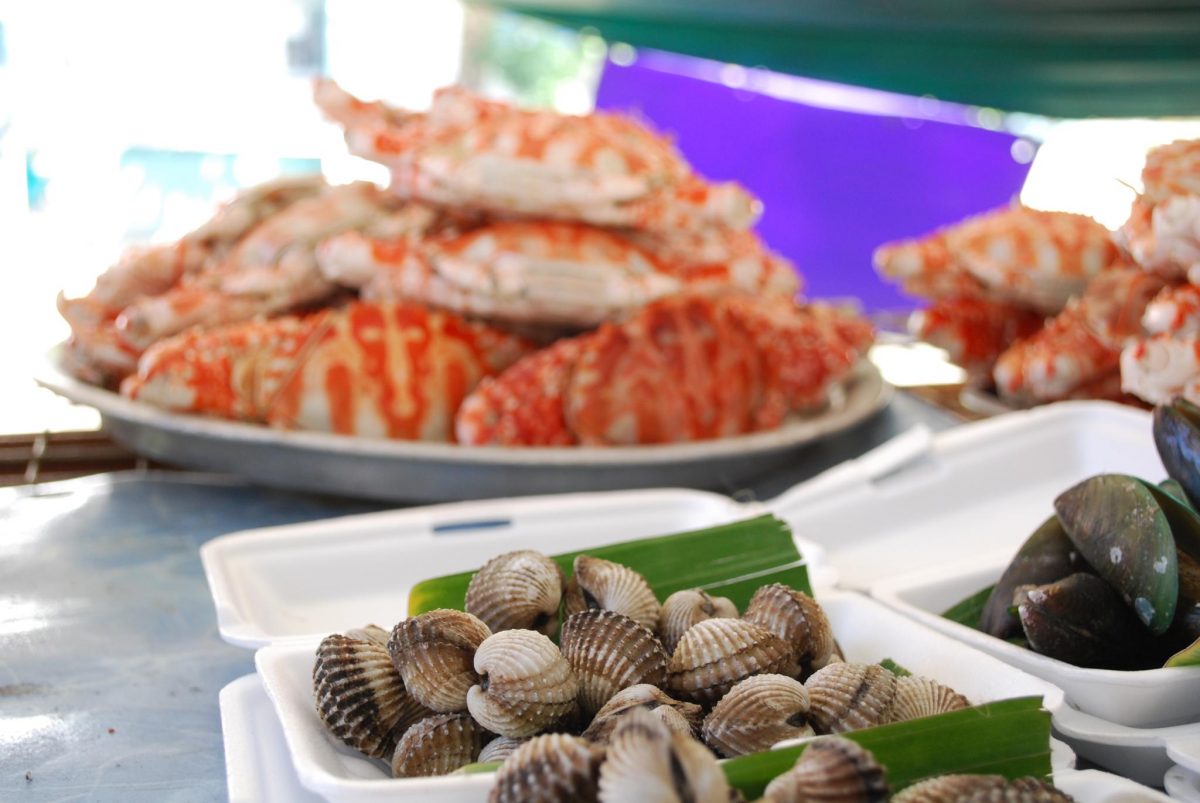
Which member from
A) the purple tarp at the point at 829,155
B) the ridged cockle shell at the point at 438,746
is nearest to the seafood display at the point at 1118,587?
the ridged cockle shell at the point at 438,746

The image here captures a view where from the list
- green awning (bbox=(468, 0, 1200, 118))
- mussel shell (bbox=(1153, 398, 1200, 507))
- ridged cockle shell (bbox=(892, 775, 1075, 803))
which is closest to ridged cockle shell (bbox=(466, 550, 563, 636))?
ridged cockle shell (bbox=(892, 775, 1075, 803))

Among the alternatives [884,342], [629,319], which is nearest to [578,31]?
[884,342]

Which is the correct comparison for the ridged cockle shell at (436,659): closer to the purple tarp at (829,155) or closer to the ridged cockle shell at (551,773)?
the ridged cockle shell at (551,773)

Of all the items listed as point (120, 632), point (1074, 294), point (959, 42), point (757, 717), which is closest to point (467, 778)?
point (757, 717)

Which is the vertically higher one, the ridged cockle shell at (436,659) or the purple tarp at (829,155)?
the purple tarp at (829,155)

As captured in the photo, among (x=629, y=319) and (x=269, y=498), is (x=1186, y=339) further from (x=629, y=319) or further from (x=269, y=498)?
(x=269, y=498)

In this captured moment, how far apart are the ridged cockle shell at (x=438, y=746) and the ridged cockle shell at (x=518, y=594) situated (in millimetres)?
110

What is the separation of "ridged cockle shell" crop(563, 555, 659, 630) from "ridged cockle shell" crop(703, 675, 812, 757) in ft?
0.48

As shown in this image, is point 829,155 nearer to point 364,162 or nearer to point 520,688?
point 364,162

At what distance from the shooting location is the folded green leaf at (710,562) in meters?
0.95

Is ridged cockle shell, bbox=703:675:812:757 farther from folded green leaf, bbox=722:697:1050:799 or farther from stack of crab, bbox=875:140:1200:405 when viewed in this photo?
stack of crab, bbox=875:140:1200:405

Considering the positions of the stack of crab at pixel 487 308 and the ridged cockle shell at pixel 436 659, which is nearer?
the ridged cockle shell at pixel 436 659

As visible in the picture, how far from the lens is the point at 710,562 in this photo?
1.01 metres

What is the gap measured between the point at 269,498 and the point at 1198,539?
1255 millimetres
